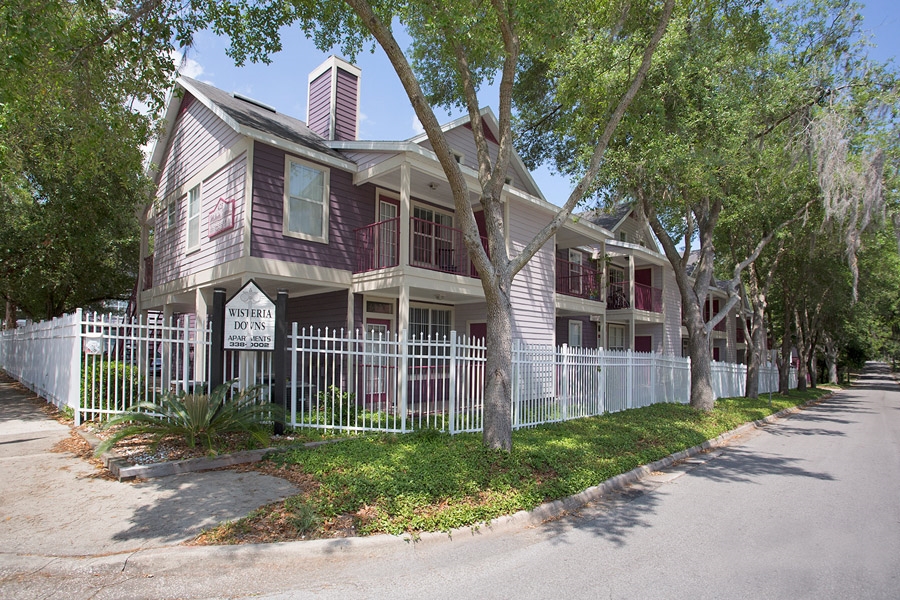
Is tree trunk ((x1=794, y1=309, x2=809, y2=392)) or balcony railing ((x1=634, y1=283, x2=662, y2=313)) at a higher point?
balcony railing ((x1=634, y1=283, x2=662, y2=313))

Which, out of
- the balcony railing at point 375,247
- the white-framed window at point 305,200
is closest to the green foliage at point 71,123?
the white-framed window at point 305,200

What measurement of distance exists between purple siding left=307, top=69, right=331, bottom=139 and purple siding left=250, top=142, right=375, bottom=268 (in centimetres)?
296

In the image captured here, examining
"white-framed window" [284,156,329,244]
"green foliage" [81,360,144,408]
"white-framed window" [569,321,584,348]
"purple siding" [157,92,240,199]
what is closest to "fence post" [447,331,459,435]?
"white-framed window" [284,156,329,244]

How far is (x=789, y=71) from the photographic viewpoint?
1398 cm

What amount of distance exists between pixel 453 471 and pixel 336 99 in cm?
1185

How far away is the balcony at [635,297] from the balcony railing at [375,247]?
12.5 m

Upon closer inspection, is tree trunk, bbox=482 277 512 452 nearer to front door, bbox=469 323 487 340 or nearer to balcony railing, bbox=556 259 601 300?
front door, bbox=469 323 487 340

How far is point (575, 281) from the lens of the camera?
68.8ft

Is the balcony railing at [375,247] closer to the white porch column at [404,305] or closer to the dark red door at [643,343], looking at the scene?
the white porch column at [404,305]

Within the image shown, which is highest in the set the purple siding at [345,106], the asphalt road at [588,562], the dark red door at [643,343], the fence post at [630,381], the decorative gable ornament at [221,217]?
the purple siding at [345,106]

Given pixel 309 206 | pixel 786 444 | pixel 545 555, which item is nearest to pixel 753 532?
pixel 545 555

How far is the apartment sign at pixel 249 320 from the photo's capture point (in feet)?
27.0

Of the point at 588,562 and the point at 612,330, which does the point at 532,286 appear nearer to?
the point at 612,330

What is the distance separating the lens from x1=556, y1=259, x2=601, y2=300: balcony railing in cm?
1923
